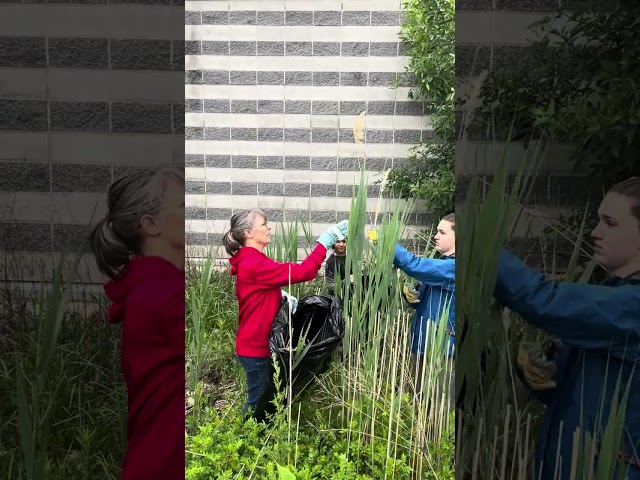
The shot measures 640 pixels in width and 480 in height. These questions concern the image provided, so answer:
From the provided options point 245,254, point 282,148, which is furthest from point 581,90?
point 282,148

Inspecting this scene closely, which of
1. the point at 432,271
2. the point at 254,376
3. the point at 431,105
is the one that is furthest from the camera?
the point at 431,105

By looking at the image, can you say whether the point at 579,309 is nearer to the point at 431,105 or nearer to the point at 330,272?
the point at 330,272

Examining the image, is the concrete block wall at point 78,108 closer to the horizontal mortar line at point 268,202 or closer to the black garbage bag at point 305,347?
the black garbage bag at point 305,347

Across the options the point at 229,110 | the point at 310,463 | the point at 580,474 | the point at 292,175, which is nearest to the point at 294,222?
the point at 292,175

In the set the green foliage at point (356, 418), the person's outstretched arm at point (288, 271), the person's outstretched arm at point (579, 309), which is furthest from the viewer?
the person's outstretched arm at point (288, 271)

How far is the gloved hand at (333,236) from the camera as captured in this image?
305 cm

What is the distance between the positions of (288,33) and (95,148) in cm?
210

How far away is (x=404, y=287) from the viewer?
9.96 feet

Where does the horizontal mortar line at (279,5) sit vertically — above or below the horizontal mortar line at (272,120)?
above

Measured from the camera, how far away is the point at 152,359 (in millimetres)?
1842

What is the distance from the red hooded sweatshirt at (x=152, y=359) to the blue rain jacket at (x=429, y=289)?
1.23 meters

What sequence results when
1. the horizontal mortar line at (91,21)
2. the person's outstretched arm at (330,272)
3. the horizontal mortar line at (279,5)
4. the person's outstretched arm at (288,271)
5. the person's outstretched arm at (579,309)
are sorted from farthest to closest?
the horizontal mortar line at (279,5), the person's outstretched arm at (330,272), the person's outstretched arm at (288,271), the horizontal mortar line at (91,21), the person's outstretched arm at (579,309)

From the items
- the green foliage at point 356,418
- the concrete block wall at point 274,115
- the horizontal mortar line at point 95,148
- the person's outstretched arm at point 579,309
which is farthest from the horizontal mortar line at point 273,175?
the person's outstretched arm at point 579,309

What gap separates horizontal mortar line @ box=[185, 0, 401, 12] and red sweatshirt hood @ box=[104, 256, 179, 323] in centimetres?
215
